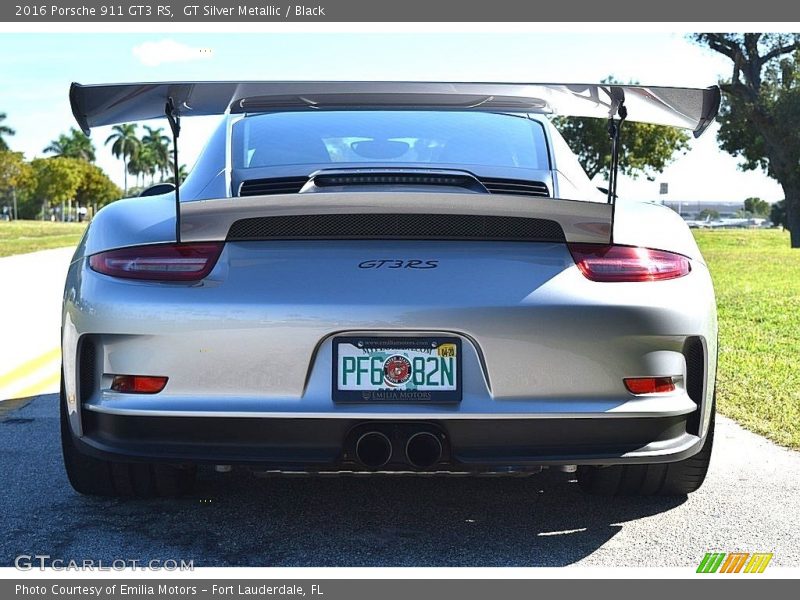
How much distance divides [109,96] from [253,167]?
64cm

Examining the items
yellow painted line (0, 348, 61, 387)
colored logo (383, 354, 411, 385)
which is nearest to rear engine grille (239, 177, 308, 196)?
colored logo (383, 354, 411, 385)

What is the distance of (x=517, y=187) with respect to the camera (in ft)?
13.3

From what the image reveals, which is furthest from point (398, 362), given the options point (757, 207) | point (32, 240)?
point (757, 207)

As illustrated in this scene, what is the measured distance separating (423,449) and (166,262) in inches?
39.6

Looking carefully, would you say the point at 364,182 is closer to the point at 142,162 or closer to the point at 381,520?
the point at 381,520

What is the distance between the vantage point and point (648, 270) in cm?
362

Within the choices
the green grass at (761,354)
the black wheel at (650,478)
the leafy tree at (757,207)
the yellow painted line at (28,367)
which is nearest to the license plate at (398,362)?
the black wheel at (650,478)

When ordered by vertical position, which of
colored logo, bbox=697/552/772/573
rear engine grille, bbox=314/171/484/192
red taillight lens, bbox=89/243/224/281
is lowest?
colored logo, bbox=697/552/772/573

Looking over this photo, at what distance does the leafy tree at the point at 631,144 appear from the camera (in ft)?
167

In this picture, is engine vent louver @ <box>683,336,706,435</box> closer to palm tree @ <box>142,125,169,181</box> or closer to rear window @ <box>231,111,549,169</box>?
rear window @ <box>231,111,549,169</box>

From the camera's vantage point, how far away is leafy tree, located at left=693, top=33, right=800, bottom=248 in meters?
39.2

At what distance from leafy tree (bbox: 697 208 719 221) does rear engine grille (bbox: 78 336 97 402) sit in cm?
10682

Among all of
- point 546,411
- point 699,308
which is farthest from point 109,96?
point 699,308

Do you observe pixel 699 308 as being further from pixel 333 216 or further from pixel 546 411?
pixel 333 216
